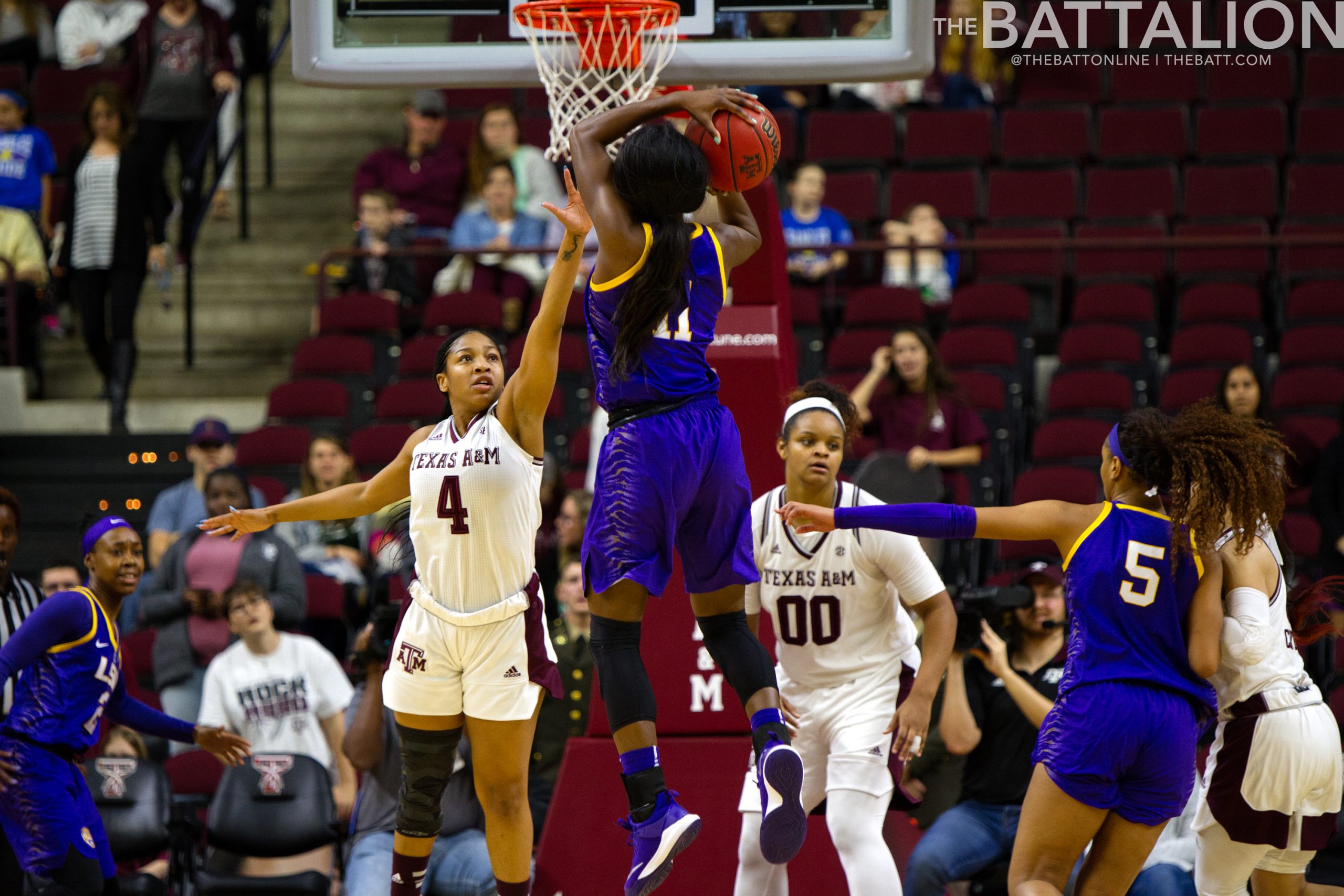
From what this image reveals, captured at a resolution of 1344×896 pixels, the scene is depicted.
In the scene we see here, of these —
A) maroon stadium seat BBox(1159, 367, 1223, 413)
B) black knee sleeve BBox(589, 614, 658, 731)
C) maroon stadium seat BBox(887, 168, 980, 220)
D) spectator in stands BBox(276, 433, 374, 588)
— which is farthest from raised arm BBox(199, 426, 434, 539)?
maroon stadium seat BBox(887, 168, 980, 220)

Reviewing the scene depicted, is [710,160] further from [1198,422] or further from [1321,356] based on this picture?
[1321,356]

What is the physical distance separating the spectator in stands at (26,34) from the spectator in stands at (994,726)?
1060cm

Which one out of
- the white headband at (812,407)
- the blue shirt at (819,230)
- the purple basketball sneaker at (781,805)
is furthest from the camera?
the blue shirt at (819,230)

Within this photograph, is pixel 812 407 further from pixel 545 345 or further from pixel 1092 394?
pixel 1092 394

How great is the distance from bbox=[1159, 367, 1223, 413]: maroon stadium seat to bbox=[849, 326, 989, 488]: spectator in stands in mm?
1187

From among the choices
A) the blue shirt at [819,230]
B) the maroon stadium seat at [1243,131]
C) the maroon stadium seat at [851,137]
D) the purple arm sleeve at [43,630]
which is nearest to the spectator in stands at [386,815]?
the purple arm sleeve at [43,630]

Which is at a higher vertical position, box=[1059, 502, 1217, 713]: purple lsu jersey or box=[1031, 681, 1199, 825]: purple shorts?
box=[1059, 502, 1217, 713]: purple lsu jersey

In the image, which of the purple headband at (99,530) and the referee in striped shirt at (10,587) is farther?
the referee in striped shirt at (10,587)

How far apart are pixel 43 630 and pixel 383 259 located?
550cm

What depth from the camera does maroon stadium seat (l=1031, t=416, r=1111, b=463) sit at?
9.41 meters

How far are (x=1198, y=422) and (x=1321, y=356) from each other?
17.7 feet

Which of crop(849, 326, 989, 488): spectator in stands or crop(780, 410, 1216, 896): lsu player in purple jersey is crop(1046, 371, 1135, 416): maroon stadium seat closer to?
crop(849, 326, 989, 488): spectator in stands

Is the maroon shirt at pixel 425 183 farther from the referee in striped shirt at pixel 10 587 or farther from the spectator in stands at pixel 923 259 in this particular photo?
the referee in striped shirt at pixel 10 587

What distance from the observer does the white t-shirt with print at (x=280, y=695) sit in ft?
25.5
